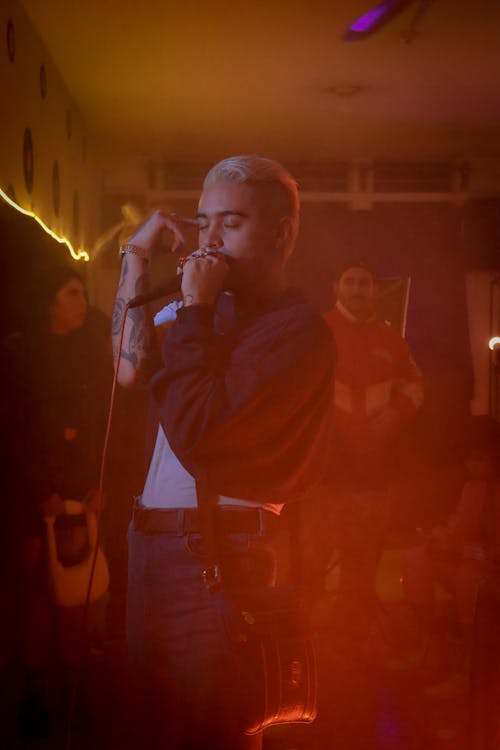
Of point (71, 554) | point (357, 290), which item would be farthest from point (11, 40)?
point (71, 554)

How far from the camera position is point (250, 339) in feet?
4.95

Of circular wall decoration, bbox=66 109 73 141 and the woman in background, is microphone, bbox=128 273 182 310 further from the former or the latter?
circular wall decoration, bbox=66 109 73 141

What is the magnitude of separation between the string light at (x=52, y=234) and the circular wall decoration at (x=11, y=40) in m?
0.62

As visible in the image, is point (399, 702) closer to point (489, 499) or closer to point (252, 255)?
point (489, 499)

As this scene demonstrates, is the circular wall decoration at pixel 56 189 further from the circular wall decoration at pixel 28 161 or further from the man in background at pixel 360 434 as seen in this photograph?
the man in background at pixel 360 434

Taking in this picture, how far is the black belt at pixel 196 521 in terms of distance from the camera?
4.75ft

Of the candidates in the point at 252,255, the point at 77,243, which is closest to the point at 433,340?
the point at 77,243

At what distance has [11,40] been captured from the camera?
3688 mm

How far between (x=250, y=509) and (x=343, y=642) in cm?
296

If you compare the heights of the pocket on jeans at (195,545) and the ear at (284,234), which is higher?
the ear at (284,234)

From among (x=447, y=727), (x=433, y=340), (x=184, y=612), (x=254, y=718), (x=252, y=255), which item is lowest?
(x=447, y=727)

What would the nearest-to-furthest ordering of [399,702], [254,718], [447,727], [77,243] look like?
[254,718] → [447,727] → [399,702] → [77,243]

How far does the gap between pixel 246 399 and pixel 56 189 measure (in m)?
3.78

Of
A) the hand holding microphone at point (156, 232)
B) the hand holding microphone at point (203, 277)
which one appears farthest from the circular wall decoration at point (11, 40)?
the hand holding microphone at point (203, 277)
